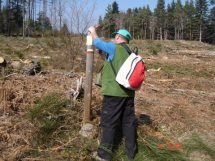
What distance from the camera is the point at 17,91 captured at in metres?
6.55

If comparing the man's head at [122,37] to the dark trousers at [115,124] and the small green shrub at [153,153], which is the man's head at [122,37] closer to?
the dark trousers at [115,124]

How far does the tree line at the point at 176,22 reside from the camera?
93.7 metres

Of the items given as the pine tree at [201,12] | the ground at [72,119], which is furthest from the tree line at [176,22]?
the ground at [72,119]

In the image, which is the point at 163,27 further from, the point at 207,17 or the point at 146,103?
the point at 146,103

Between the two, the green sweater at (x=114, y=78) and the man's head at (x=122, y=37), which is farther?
the man's head at (x=122, y=37)

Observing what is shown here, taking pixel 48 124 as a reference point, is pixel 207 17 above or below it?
above

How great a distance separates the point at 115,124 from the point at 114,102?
1.00 feet

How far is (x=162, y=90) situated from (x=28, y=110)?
4575 millimetres

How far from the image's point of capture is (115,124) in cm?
531

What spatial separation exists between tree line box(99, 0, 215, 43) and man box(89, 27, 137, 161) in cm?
8917

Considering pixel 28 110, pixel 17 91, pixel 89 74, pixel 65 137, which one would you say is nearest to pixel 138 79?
pixel 89 74

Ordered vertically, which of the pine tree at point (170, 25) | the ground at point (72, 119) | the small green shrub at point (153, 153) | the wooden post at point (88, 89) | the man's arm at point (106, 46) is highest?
the pine tree at point (170, 25)

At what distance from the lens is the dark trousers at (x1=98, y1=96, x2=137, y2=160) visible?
5.24 metres

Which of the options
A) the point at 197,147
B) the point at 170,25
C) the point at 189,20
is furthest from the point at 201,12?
the point at 197,147
